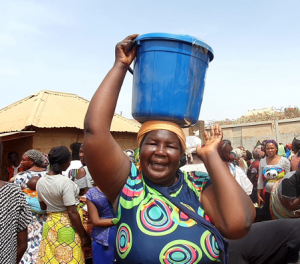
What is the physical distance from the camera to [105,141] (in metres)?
1.49

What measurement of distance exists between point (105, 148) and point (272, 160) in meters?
4.88

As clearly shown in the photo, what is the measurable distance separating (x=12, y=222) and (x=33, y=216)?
1.96 meters

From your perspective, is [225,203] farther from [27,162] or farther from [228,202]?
[27,162]

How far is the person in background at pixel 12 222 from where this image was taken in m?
1.95

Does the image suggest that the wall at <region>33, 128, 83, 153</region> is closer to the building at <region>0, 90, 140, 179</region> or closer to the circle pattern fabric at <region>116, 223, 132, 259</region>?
the building at <region>0, 90, 140, 179</region>

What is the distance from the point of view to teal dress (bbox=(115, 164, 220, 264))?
4.67 feet

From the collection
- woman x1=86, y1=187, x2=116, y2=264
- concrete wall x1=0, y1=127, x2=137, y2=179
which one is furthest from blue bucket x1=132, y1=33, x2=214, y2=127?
concrete wall x1=0, y1=127, x2=137, y2=179

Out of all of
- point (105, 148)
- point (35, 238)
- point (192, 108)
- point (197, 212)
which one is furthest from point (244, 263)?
point (35, 238)

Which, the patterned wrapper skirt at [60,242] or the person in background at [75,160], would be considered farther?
the person in background at [75,160]

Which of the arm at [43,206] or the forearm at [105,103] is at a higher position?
the forearm at [105,103]

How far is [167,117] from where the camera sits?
5.70 feet

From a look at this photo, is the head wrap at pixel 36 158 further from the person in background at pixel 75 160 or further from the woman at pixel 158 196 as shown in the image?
the woman at pixel 158 196

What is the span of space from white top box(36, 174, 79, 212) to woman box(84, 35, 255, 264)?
1.82 metres

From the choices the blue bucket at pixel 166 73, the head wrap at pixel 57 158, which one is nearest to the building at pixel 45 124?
the head wrap at pixel 57 158
